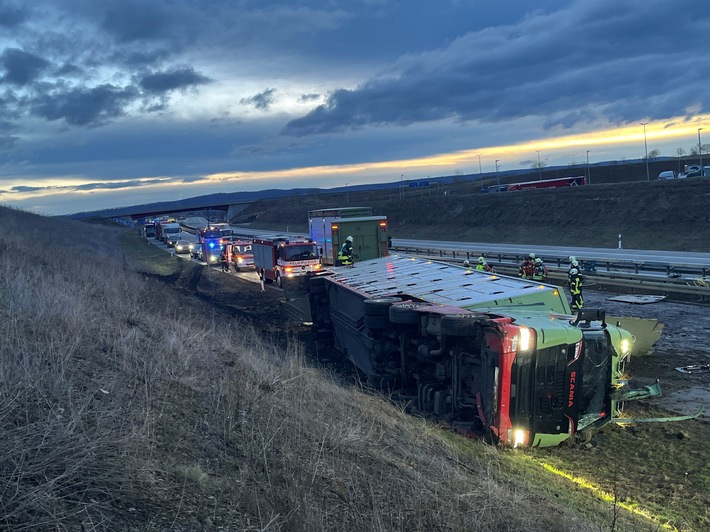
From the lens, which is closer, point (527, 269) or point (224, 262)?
point (527, 269)

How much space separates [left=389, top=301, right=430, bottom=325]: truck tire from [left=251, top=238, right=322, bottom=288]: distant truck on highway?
1450 cm

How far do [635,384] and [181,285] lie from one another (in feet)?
70.1

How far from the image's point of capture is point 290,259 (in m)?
25.0

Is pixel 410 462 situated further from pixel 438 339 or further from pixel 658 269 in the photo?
pixel 658 269

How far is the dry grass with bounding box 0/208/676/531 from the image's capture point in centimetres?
384

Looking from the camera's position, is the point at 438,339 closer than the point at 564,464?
No

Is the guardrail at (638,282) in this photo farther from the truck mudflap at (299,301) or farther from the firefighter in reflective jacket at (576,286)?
the truck mudflap at (299,301)

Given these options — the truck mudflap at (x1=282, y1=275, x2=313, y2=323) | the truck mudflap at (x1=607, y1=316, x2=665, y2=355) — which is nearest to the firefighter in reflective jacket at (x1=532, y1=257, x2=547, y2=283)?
the truck mudflap at (x1=607, y1=316, x2=665, y2=355)

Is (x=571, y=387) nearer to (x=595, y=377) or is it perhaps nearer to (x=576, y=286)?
(x=595, y=377)

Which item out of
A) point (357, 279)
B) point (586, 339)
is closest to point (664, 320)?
point (357, 279)

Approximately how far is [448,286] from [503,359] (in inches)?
163

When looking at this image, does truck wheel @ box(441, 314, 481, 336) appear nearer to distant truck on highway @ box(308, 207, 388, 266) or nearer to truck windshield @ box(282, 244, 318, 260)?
distant truck on highway @ box(308, 207, 388, 266)

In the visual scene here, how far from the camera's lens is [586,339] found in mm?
7930

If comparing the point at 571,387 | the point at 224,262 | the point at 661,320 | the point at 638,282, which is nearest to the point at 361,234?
the point at 638,282
